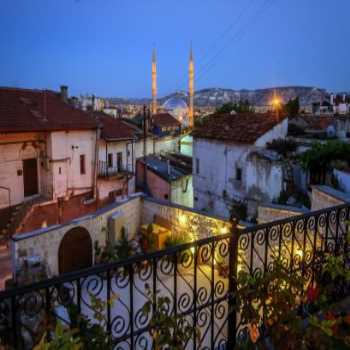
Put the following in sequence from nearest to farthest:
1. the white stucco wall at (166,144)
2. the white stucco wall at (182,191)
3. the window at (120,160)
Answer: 1. the window at (120,160)
2. the white stucco wall at (182,191)
3. the white stucco wall at (166,144)

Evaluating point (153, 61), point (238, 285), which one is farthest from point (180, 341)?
point (153, 61)

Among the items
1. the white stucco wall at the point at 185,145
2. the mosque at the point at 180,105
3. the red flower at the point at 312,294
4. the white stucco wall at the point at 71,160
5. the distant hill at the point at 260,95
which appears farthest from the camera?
the distant hill at the point at 260,95

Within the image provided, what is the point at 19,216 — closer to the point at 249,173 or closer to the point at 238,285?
the point at 249,173

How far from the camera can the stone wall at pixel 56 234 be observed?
7.76 meters

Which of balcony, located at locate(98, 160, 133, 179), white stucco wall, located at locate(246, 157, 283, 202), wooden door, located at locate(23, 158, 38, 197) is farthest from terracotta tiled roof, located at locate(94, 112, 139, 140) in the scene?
white stucco wall, located at locate(246, 157, 283, 202)

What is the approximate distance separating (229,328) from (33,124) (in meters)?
12.9

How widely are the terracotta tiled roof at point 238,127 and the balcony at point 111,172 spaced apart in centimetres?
456

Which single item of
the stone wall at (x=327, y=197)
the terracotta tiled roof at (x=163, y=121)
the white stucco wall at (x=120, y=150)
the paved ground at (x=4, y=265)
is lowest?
the paved ground at (x=4, y=265)

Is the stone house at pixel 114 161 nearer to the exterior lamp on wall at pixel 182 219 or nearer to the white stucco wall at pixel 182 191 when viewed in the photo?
the white stucco wall at pixel 182 191

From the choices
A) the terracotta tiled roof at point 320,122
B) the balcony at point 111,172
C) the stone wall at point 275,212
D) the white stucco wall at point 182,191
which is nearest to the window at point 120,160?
the balcony at point 111,172

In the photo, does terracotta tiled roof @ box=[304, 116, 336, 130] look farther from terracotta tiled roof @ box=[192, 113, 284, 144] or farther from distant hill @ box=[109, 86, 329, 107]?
distant hill @ box=[109, 86, 329, 107]

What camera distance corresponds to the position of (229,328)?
288 centimetres

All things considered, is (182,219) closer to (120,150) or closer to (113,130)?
(120,150)

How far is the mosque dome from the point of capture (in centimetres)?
5872
